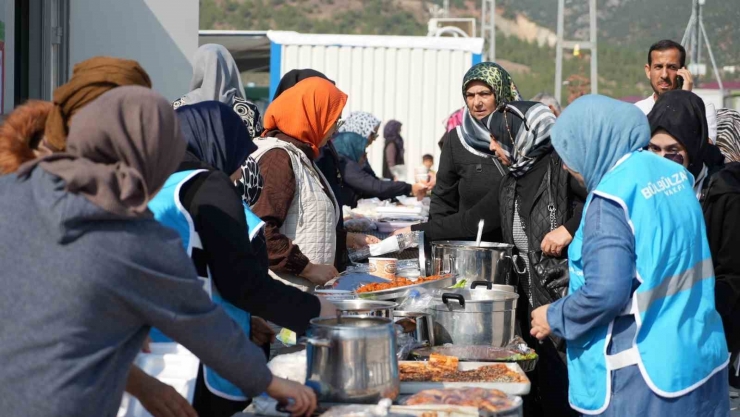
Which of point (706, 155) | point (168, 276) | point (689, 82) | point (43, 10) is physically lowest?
point (168, 276)

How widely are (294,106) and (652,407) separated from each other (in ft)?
6.75

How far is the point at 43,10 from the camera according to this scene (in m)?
7.09

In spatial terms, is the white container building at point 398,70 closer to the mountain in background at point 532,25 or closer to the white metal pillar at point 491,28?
the white metal pillar at point 491,28

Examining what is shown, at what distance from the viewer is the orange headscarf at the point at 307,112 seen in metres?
4.01

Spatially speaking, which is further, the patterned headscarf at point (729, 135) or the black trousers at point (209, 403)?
the patterned headscarf at point (729, 135)

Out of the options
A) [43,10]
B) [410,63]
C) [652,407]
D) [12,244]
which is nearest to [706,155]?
[652,407]

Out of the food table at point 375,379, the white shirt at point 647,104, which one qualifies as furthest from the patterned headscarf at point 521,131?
the food table at point 375,379

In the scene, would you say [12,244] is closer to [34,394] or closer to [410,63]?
[34,394]

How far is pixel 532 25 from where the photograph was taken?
92125mm

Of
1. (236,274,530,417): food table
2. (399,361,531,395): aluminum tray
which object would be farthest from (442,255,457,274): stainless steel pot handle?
(399,361,531,395): aluminum tray

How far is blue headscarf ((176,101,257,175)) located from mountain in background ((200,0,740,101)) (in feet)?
199

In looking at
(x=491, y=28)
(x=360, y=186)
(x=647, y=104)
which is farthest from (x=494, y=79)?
(x=491, y=28)

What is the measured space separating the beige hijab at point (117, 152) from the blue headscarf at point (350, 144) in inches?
256

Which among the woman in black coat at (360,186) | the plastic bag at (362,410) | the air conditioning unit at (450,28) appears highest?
the air conditioning unit at (450,28)
